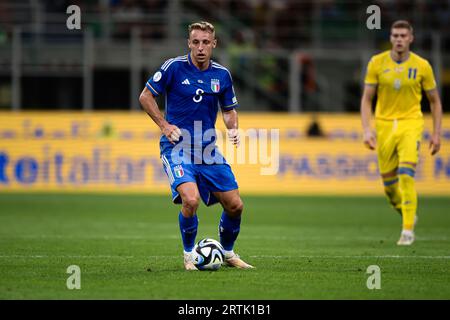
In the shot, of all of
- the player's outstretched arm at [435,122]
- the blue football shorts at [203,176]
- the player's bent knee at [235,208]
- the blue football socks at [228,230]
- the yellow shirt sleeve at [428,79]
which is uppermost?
the yellow shirt sleeve at [428,79]

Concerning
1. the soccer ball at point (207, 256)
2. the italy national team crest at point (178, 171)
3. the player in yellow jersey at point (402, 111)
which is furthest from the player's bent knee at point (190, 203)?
the player in yellow jersey at point (402, 111)

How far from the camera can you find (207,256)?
918 cm

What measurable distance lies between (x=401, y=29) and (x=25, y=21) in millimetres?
17275

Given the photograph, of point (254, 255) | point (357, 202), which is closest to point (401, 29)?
point (254, 255)

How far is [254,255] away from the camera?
10719mm

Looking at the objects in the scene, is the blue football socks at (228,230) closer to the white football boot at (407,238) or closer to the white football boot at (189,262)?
the white football boot at (189,262)

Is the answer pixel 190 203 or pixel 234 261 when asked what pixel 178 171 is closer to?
pixel 190 203

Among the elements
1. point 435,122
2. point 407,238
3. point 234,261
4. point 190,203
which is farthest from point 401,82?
point 190,203

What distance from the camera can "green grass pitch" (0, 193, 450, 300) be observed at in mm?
7805

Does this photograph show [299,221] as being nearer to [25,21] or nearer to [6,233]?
[6,233]

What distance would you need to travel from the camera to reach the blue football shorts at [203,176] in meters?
9.24

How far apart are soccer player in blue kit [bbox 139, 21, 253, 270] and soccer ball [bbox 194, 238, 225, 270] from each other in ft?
0.35

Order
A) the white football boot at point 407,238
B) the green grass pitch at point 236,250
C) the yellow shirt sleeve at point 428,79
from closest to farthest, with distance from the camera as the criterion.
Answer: the green grass pitch at point 236,250 → the white football boot at point 407,238 → the yellow shirt sleeve at point 428,79

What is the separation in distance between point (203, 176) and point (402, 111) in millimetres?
4086
